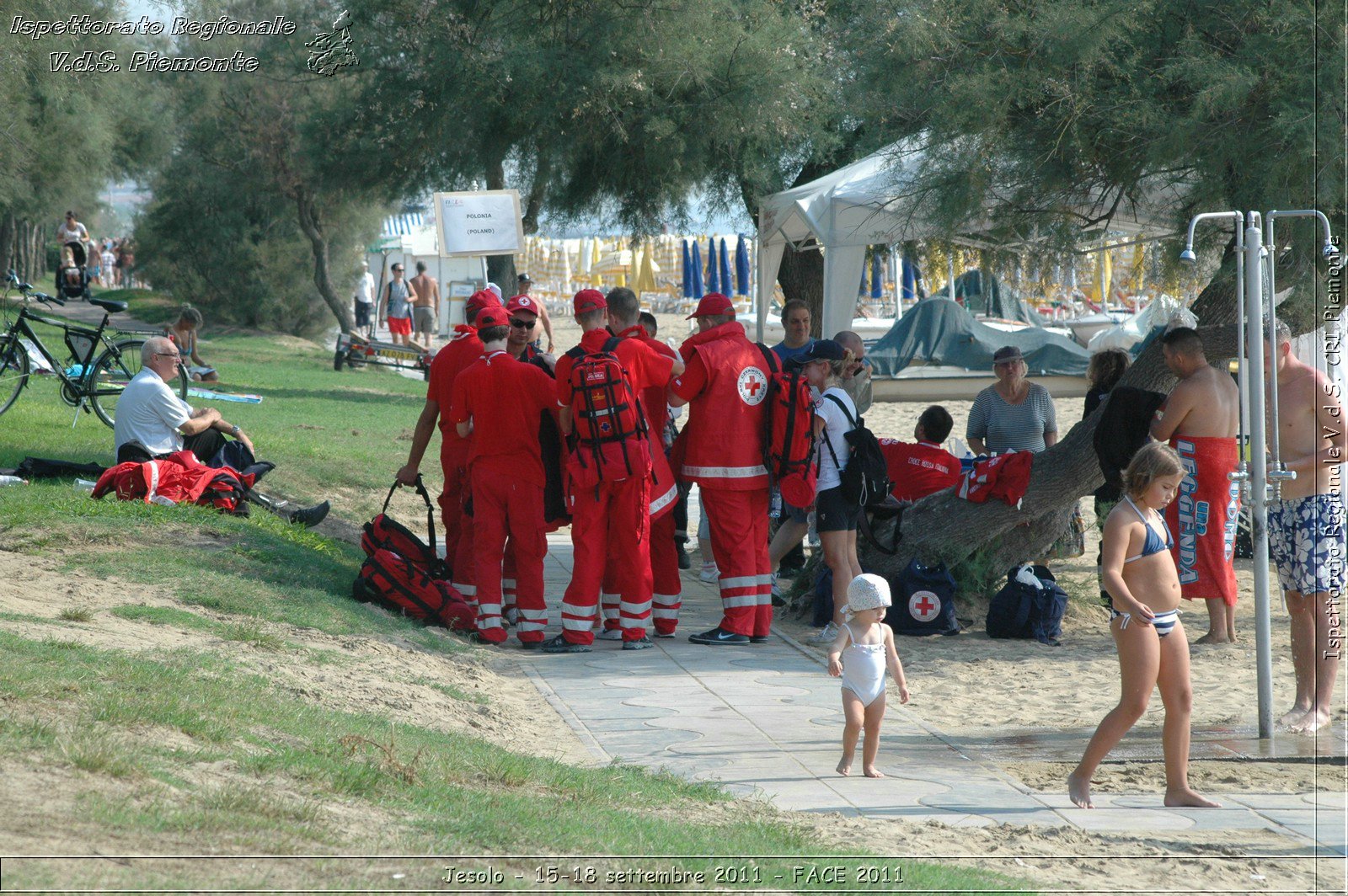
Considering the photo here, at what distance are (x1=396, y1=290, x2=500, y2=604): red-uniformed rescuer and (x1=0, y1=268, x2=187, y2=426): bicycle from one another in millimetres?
5150

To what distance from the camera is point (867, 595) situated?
5.44 meters

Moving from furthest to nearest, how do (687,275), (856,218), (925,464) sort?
(687,275) < (856,218) < (925,464)

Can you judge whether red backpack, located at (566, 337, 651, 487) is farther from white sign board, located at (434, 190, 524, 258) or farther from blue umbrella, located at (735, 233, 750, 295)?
blue umbrella, located at (735, 233, 750, 295)

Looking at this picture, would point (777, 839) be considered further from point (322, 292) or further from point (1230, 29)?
point (322, 292)

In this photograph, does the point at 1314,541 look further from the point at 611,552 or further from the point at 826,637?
the point at 611,552

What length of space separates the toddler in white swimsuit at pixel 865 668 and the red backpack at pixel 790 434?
7.56ft

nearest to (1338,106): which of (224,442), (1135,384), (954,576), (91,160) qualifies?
(1135,384)

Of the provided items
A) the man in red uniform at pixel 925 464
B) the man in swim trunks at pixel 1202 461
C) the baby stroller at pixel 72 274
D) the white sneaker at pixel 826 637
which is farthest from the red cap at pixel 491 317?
the baby stroller at pixel 72 274

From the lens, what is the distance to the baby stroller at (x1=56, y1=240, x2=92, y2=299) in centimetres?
2306

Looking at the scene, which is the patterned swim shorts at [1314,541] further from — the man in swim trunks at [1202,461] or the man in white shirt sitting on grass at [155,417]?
the man in white shirt sitting on grass at [155,417]

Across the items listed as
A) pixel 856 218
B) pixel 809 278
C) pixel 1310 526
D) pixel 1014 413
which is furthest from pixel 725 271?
pixel 1310 526

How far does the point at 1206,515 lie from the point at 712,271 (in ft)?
114

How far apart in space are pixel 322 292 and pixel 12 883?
28188mm

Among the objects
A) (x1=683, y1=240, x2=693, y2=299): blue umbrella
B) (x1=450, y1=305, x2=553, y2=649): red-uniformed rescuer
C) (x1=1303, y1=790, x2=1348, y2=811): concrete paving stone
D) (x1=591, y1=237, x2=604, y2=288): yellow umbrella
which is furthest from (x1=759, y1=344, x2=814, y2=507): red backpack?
(x1=591, y1=237, x2=604, y2=288): yellow umbrella
